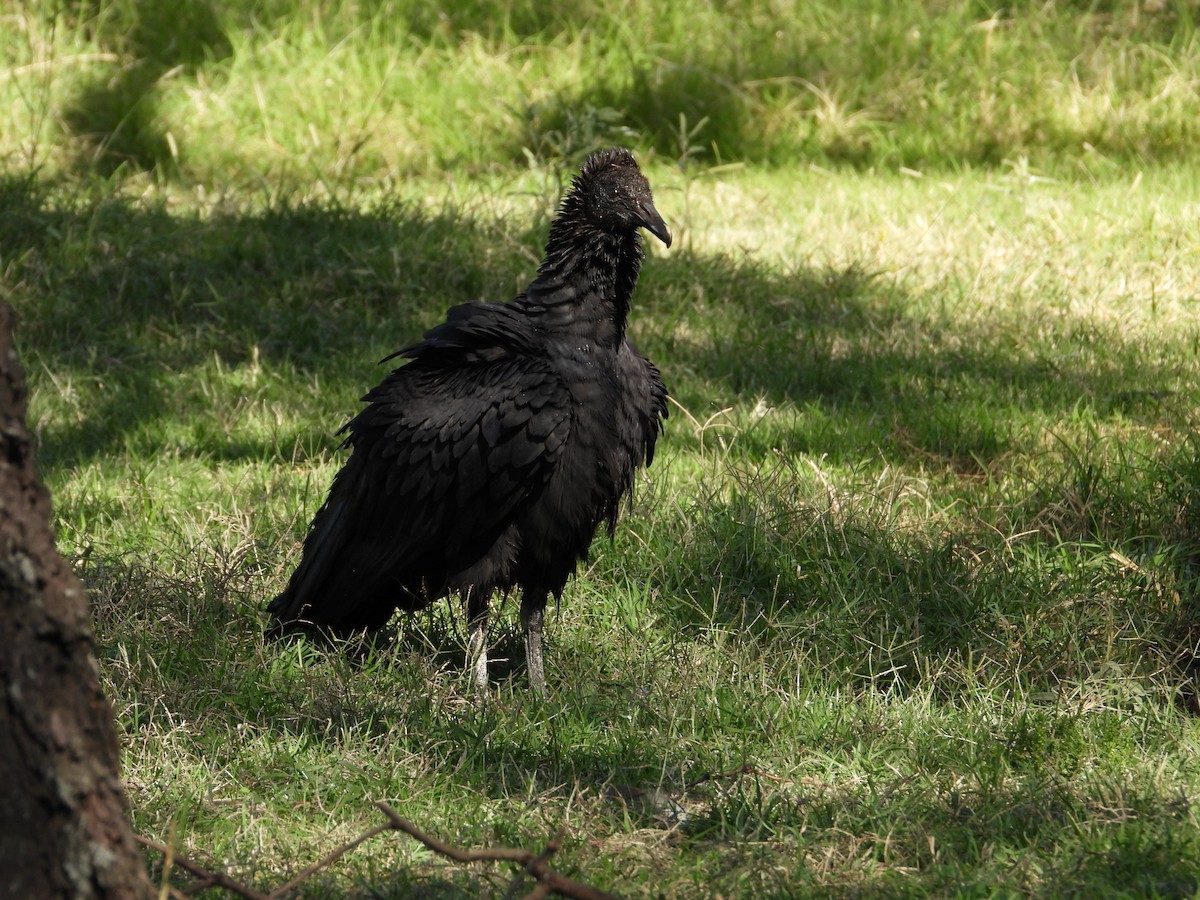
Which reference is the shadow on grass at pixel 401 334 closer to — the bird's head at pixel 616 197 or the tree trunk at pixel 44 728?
the bird's head at pixel 616 197

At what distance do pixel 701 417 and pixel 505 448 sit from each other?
191 cm

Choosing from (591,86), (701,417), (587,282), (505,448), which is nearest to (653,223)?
(587,282)

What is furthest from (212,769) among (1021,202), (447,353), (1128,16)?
(1128,16)

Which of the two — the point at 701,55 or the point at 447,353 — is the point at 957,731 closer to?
the point at 447,353

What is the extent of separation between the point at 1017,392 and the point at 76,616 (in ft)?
13.6

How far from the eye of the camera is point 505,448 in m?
3.59

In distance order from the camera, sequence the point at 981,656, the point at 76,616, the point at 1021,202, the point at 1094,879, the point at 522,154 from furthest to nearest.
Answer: the point at 522,154 < the point at 1021,202 < the point at 981,656 < the point at 1094,879 < the point at 76,616

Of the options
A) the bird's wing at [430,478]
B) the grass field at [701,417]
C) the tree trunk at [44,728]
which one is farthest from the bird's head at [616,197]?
the tree trunk at [44,728]

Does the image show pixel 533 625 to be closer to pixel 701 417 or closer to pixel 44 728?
pixel 701 417

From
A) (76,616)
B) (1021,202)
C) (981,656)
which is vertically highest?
(76,616)

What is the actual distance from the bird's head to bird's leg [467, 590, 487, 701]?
110cm

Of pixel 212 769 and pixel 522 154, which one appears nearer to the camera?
pixel 212 769

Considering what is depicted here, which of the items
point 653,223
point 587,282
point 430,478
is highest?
point 653,223

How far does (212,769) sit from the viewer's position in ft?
10.7
